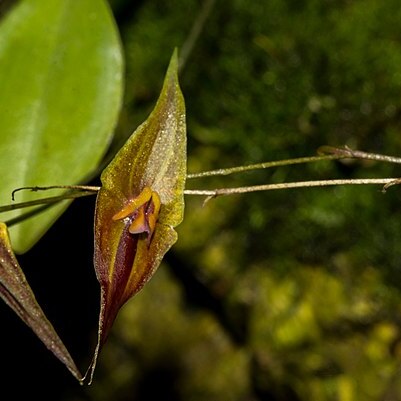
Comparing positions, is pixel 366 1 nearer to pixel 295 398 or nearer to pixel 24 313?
pixel 295 398

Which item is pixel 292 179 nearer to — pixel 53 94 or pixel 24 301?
pixel 53 94

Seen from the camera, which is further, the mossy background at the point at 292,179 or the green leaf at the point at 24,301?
the mossy background at the point at 292,179

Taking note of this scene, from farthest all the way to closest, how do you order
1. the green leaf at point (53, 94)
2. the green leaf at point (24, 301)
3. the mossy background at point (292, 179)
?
the mossy background at point (292, 179) < the green leaf at point (53, 94) < the green leaf at point (24, 301)

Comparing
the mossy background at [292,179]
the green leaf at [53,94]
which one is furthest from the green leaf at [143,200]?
the mossy background at [292,179]

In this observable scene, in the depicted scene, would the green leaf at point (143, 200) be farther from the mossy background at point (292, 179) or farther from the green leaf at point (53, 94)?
the mossy background at point (292, 179)

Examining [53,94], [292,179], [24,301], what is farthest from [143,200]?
[292,179]

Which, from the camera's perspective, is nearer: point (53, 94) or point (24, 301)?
point (24, 301)
